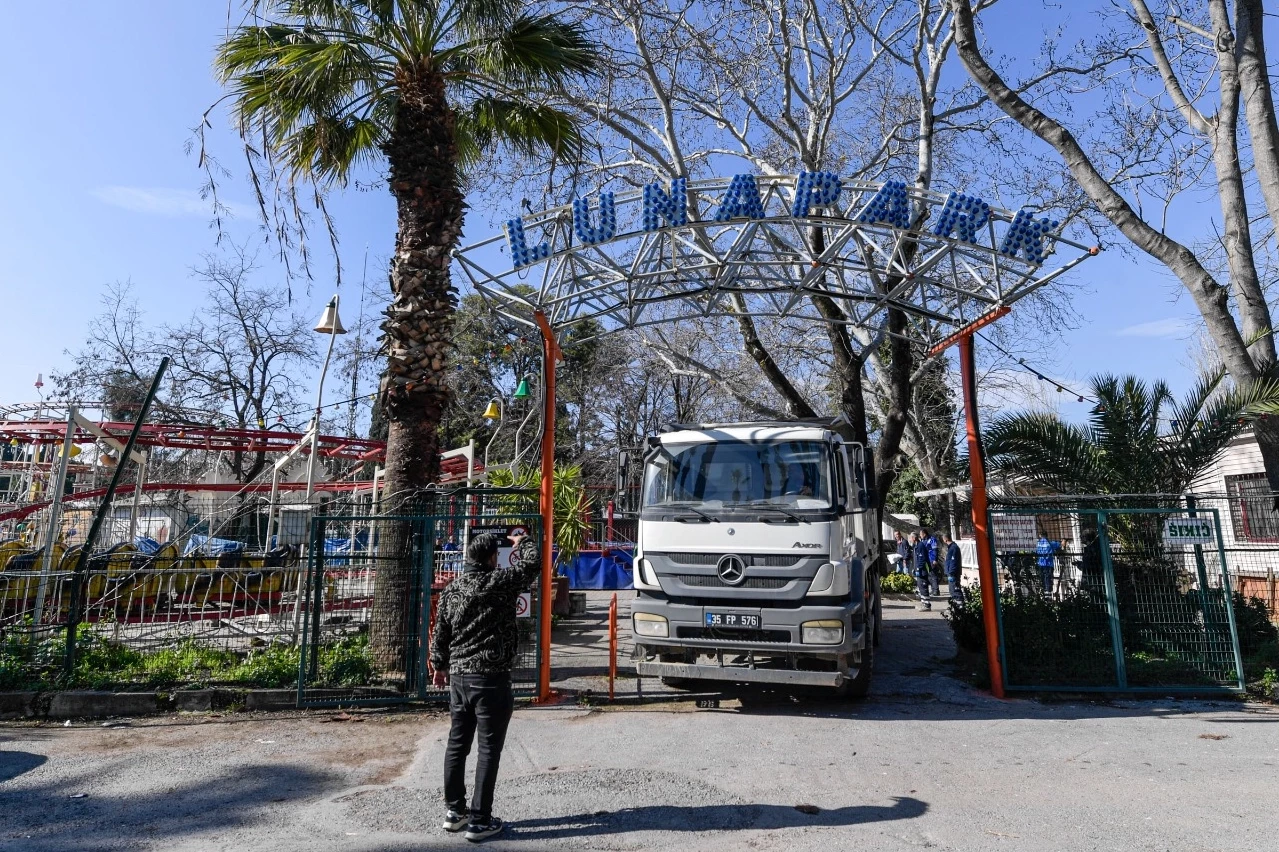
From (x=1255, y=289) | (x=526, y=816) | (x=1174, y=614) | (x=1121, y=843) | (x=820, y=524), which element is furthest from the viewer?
(x=1255, y=289)

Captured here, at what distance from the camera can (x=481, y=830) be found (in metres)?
4.72

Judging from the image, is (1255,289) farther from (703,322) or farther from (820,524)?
(703,322)

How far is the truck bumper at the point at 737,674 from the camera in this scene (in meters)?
7.47

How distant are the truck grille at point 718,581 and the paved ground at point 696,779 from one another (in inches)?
51.6

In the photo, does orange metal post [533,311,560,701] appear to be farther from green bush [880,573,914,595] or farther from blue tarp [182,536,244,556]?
green bush [880,573,914,595]

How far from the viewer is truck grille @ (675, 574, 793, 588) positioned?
25.1 ft

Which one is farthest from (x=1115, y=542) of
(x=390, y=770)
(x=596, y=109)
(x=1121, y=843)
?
(x=596, y=109)

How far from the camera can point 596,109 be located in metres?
12.6

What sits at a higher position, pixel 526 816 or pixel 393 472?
pixel 393 472

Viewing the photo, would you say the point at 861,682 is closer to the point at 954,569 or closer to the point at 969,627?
the point at 969,627

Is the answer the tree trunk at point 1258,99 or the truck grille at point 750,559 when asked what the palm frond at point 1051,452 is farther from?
the truck grille at point 750,559

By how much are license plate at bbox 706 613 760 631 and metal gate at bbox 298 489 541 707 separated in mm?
1885

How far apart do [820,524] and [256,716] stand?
590 cm

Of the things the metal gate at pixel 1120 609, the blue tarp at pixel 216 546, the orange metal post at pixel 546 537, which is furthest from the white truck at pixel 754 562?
the blue tarp at pixel 216 546
